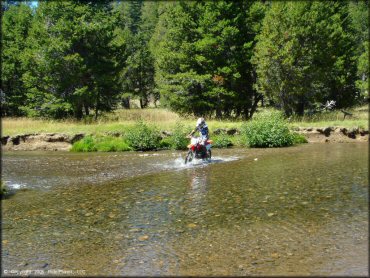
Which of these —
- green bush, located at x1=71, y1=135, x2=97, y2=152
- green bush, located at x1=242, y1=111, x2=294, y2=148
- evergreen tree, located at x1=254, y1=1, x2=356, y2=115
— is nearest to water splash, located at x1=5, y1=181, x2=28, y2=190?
green bush, located at x1=71, y1=135, x2=97, y2=152

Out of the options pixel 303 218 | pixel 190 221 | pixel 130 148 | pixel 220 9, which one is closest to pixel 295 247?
pixel 303 218

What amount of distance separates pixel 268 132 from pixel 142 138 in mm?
8210

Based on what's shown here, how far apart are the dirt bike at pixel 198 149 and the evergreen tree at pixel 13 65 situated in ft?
84.7

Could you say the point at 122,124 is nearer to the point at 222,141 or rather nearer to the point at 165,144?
the point at 165,144

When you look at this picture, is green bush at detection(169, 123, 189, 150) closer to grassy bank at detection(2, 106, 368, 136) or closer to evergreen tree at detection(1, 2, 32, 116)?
grassy bank at detection(2, 106, 368, 136)

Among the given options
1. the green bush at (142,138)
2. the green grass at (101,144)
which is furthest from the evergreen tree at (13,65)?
the green bush at (142,138)

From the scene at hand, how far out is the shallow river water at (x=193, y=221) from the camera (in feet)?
23.9

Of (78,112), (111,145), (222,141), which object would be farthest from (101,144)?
(78,112)

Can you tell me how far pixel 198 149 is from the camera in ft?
66.7

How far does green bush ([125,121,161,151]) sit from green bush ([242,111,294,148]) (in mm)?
6186

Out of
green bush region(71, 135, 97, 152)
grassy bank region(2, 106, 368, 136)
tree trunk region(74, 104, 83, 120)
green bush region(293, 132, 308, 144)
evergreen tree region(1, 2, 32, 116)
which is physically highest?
evergreen tree region(1, 2, 32, 116)

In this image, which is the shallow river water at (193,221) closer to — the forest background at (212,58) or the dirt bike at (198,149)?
the dirt bike at (198,149)

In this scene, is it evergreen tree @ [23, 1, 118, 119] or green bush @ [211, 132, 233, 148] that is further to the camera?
evergreen tree @ [23, 1, 118, 119]

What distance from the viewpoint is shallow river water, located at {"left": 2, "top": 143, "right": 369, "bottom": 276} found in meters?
7.29
